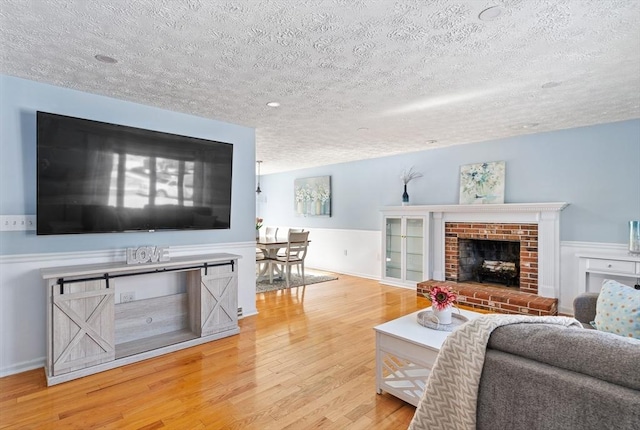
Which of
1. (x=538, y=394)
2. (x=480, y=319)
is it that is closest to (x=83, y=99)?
(x=480, y=319)

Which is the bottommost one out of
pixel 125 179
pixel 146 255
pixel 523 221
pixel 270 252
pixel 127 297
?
pixel 127 297

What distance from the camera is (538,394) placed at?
1024mm

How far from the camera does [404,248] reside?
5.70 metres

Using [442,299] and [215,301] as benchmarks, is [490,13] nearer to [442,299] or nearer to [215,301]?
[442,299]

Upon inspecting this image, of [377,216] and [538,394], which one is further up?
[377,216]

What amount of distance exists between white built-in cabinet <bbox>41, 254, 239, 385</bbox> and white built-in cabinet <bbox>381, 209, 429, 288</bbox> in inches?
124

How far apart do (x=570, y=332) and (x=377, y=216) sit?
5269mm

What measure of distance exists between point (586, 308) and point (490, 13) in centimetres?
202

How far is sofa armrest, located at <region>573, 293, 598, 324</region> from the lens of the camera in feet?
7.59

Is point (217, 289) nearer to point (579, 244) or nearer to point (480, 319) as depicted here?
point (480, 319)

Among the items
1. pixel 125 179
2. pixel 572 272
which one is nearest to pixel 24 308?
pixel 125 179

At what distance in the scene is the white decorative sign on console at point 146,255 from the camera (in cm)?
301

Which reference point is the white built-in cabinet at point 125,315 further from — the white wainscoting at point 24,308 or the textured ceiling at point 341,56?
the textured ceiling at point 341,56

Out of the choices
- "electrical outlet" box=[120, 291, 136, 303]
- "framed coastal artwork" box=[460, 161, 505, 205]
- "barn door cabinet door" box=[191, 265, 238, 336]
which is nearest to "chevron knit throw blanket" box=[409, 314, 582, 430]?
"barn door cabinet door" box=[191, 265, 238, 336]
